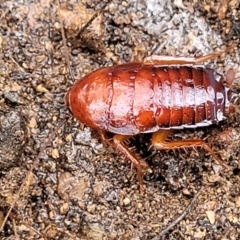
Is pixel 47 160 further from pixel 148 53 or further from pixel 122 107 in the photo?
pixel 148 53

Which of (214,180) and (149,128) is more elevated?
(149,128)

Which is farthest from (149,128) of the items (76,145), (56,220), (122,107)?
(56,220)

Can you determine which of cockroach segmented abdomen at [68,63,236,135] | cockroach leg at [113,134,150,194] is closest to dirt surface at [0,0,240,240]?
cockroach leg at [113,134,150,194]

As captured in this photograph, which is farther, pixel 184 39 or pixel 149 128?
pixel 184 39

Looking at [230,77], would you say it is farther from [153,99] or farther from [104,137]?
[104,137]

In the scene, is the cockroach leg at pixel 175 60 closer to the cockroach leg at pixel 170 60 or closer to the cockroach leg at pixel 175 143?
the cockroach leg at pixel 170 60

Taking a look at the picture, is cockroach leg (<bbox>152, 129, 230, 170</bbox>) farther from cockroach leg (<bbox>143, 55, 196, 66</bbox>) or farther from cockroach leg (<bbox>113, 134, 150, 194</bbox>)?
cockroach leg (<bbox>143, 55, 196, 66</bbox>)
